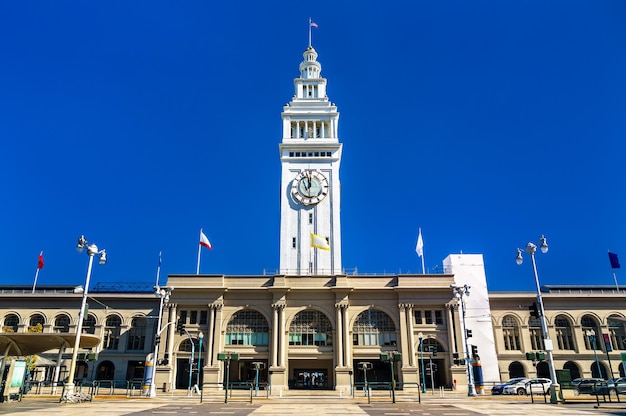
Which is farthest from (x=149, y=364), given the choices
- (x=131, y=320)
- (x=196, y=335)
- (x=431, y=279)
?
(x=431, y=279)

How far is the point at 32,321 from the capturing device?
65125 mm

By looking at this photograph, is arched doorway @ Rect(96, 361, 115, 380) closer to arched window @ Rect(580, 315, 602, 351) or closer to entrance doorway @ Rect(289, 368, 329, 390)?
entrance doorway @ Rect(289, 368, 329, 390)

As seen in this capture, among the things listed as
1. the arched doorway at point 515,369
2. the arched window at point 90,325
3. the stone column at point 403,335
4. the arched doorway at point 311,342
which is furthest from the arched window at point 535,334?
the arched window at point 90,325

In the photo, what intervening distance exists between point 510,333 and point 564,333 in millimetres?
7263

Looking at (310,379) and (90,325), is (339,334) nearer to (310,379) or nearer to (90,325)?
(310,379)

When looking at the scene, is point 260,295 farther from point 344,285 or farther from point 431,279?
point 431,279

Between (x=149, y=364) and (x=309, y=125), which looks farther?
(x=309, y=125)

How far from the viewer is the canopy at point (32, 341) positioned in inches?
1230

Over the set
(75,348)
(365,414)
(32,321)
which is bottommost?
(365,414)

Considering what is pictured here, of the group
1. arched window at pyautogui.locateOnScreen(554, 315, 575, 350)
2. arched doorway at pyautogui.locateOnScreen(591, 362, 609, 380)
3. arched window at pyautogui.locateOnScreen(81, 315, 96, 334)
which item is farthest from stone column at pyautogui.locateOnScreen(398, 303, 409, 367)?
arched window at pyautogui.locateOnScreen(81, 315, 96, 334)

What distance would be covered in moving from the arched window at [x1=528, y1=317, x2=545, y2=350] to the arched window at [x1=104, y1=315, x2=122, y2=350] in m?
57.5

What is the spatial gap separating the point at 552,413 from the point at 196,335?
1679 inches

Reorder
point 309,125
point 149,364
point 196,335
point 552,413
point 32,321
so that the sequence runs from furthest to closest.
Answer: point 309,125, point 32,321, point 196,335, point 149,364, point 552,413

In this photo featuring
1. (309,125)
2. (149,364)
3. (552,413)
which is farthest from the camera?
(309,125)
